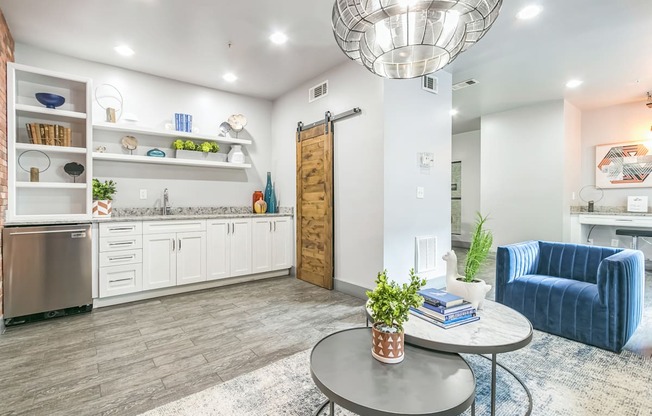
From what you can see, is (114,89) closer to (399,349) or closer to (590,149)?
(399,349)

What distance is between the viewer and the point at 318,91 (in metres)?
4.14

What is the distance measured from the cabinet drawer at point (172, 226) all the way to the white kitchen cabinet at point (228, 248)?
113 millimetres

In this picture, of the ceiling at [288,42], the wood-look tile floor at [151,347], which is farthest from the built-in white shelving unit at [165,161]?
the wood-look tile floor at [151,347]

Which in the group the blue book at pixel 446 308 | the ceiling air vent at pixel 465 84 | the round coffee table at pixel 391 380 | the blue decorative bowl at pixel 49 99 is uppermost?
the ceiling air vent at pixel 465 84

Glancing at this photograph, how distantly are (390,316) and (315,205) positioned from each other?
2.93 m

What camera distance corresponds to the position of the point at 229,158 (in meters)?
4.62

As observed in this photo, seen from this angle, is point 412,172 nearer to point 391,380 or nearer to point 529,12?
point 529,12

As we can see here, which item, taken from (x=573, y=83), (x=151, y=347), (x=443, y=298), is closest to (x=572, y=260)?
(x=443, y=298)

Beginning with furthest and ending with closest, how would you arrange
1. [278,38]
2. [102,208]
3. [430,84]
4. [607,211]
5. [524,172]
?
1. [524,172]
2. [607,211]
3. [430,84]
4. [102,208]
5. [278,38]

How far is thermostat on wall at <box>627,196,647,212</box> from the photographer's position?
500cm

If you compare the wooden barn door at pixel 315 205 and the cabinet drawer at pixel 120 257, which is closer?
the cabinet drawer at pixel 120 257

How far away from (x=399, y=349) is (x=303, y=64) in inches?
137

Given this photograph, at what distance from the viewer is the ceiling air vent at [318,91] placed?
4.03 metres

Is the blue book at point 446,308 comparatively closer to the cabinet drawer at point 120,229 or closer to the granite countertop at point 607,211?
the cabinet drawer at point 120,229
